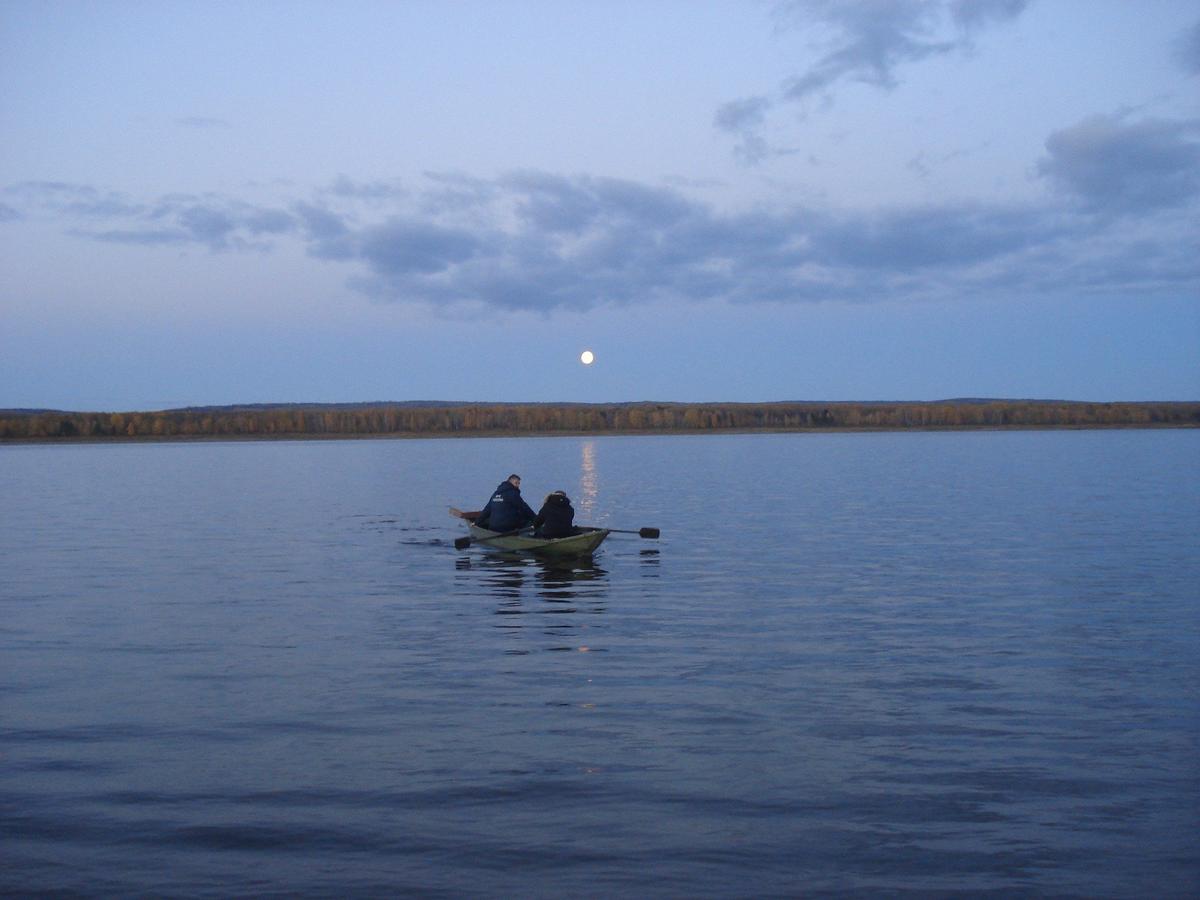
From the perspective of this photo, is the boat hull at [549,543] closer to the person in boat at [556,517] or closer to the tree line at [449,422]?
the person in boat at [556,517]

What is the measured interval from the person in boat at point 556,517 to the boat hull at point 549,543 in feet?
0.61

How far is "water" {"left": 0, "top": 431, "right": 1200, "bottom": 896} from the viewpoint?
30.5 feet

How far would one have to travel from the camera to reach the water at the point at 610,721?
9305 mm

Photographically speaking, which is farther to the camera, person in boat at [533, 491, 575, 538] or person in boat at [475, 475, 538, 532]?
person in boat at [475, 475, 538, 532]

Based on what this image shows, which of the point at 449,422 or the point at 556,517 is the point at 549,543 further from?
the point at 449,422

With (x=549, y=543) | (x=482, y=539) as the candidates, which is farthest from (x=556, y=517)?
(x=482, y=539)

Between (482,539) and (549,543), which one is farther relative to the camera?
(482,539)

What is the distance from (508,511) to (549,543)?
7.55 ft

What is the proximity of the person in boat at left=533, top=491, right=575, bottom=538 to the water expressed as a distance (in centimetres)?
99

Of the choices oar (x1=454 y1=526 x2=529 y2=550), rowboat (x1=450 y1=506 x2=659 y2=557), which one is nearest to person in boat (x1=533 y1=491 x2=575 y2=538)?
rowboat (x1=450 y1=506 x2=659 y2=557)

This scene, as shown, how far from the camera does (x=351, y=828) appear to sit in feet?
32.9

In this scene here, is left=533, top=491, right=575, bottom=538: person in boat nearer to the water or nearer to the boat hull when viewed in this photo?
the boat hull

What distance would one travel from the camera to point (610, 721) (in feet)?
43.7

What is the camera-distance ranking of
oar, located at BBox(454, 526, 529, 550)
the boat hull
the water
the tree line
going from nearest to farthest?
the water → the boat hull → oar, located at BBox(454, 526, 529, 550) → the tree line
